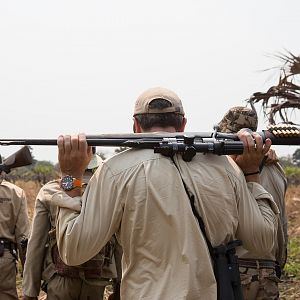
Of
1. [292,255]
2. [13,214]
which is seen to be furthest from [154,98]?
[292,255]

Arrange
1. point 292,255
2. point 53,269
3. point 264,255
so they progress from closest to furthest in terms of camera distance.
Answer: point 264,255 < point 53,269 < point 292,255

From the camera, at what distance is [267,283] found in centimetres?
427

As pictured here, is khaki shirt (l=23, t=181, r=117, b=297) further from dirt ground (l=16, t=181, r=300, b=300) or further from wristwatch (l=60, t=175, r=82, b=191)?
dirt ground (l=16, t=181, r=300, b=300)

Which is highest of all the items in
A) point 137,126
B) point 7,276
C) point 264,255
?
point 137,126

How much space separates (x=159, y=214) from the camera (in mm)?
2932

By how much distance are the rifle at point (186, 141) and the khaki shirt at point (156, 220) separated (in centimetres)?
6

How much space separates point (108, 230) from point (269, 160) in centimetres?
187

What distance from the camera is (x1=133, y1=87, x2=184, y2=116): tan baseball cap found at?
10.3 ft

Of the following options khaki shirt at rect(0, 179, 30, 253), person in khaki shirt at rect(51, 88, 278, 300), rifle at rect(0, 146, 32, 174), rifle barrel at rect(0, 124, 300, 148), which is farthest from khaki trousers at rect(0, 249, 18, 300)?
person in khaki shirt at rect(51, 88, 278, 300)

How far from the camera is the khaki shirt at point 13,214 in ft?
20.1

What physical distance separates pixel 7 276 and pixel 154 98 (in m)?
3.61

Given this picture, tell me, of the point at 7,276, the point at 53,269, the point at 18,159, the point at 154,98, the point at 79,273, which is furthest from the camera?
the point at 7,276

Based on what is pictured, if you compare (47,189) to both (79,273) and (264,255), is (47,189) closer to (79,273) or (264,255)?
(79,273)

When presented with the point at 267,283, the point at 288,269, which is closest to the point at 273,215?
the point at 267,283
